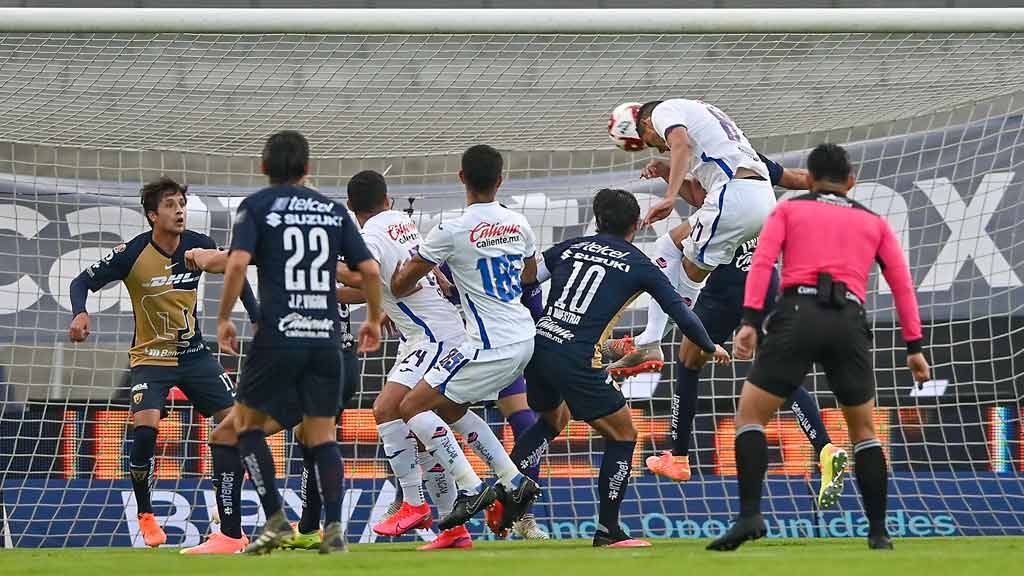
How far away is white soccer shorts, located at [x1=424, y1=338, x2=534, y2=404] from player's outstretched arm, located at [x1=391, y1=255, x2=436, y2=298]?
0.41 m

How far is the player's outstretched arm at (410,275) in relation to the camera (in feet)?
24.0

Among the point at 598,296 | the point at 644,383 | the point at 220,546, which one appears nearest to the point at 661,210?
the point at 598,296

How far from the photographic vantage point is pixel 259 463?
20.9ft

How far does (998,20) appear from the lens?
9297 mm

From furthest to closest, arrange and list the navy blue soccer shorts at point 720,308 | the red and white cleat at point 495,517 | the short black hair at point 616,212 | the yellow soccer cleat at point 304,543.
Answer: the navy blue soccer shorts at point 720,308
the yellow soccer cleat at point 304,543
the short black hair at point 616,212
the red and white cleat at point 495,517

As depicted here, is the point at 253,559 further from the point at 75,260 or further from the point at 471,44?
the point at 75,260

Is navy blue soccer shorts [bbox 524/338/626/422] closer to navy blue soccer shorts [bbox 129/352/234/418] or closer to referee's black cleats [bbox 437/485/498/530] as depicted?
referee's black cleats [bbox 437/485/498/530]

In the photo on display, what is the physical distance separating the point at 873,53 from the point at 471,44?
259 cm

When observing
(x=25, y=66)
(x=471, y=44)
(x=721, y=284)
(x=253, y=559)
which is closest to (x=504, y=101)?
(x=471, y=44)

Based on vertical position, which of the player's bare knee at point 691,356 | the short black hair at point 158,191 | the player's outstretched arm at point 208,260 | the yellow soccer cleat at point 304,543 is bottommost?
the yellow soccer cleat at point 304,543

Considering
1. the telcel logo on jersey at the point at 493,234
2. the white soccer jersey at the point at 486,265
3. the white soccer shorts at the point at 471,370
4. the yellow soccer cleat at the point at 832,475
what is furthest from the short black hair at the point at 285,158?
the yellow soccer cleat at the point at 832,475

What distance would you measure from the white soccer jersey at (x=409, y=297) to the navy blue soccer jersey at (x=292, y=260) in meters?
1.50

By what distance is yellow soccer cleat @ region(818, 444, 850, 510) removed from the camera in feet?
24.7

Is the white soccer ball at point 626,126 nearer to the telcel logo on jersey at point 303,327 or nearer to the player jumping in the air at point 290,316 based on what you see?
the player jumping in the air at point 290,316
